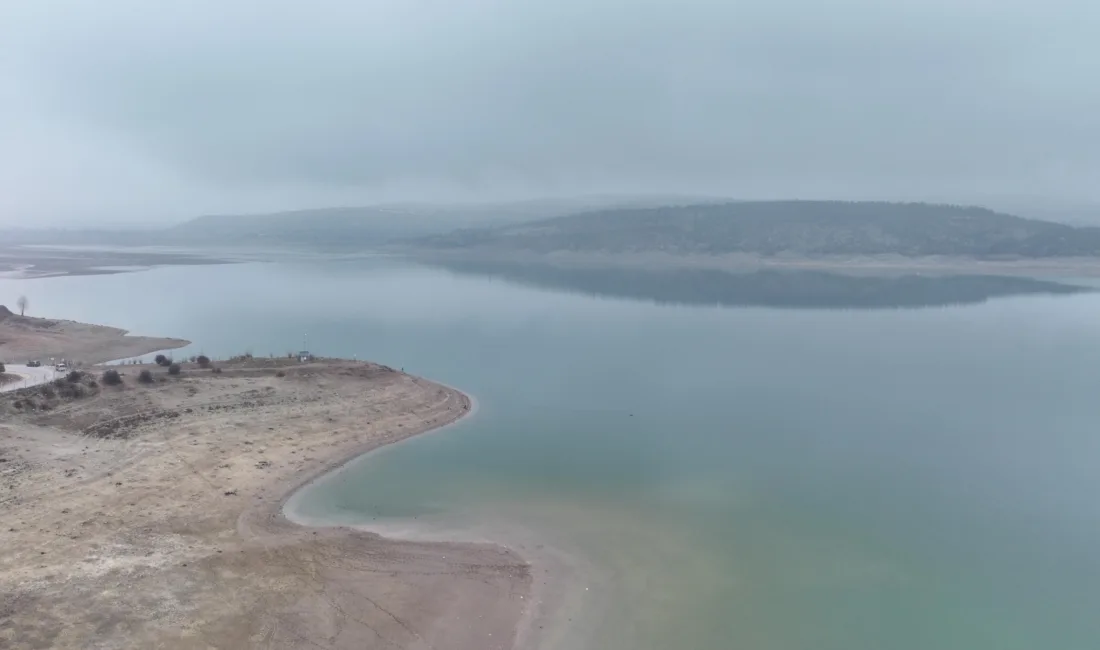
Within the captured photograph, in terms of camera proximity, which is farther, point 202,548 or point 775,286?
point 775,286

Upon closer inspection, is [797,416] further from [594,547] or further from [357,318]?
[357,318]

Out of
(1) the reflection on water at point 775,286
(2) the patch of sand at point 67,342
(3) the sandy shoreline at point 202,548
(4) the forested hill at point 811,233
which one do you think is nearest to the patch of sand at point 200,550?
(3) the sandy shoreline at point 202,548

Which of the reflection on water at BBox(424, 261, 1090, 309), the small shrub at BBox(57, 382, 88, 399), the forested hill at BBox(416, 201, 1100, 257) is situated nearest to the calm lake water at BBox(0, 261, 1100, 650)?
the small shrub at BBox(57, 382, 88, 399)

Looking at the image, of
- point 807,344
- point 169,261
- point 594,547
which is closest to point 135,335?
point 594,547

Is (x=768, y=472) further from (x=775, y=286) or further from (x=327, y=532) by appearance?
(x=775, y=286)

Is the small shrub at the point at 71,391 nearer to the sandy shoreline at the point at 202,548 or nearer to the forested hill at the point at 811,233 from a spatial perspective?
the sandy shoreline at the point at 202,548

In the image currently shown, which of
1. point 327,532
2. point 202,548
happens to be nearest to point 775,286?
point 327,532
